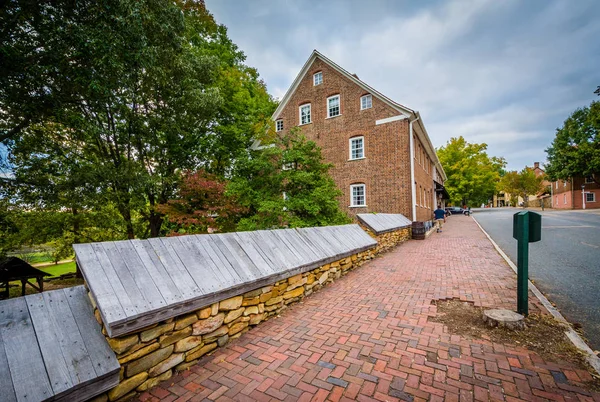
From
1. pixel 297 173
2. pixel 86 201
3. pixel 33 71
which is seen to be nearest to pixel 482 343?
pixel 297 173

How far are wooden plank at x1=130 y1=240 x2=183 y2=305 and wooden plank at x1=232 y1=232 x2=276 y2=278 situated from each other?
122 cm

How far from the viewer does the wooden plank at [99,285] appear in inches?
82.9

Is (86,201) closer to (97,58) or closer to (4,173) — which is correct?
(4,173)

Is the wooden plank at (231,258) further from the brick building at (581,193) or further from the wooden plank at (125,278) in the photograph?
the brick building at (581,193)

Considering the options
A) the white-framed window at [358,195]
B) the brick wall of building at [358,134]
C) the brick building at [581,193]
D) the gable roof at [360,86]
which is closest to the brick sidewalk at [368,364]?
the brick wall of building at [358,134]

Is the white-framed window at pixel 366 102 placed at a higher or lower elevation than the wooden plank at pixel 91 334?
higher

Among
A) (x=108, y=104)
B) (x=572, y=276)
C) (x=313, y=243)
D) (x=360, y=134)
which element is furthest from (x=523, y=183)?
(x=108, y=104)

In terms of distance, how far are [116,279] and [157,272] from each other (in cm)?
37

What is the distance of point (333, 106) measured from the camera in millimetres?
16688

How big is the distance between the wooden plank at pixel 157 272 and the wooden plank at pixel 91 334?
21.3 inches

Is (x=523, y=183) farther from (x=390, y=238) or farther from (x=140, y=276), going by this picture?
(x=140, y=276)

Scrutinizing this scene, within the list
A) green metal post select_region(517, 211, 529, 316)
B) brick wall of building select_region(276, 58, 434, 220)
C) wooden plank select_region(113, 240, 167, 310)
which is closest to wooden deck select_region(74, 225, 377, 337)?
wooden plank select_region(113, 240, 167, 310)

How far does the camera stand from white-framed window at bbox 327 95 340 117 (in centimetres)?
1652

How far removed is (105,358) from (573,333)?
509 cm
